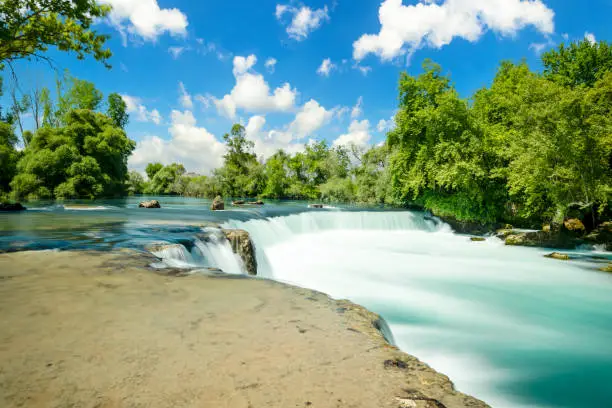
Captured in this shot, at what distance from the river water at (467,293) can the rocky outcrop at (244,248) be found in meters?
0.26

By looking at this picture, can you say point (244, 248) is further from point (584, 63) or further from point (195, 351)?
point (584, 63)

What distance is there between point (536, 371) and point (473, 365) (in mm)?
861

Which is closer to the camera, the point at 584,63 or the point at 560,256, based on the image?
the point at 560,256

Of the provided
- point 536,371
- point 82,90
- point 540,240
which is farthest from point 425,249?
point 82,90

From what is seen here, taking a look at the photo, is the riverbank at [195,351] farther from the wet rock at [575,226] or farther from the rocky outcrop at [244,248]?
the wet rock at [575,226]

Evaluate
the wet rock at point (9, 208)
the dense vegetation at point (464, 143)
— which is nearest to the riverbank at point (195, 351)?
the dense vegetation at point (464, 143)

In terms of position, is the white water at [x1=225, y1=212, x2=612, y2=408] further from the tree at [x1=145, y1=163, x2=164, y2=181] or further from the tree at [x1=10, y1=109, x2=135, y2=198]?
the tree at [x1=145, y1=163, x2=164, y2=181]

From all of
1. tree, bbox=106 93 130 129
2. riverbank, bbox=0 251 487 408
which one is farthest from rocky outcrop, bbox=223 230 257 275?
tree, bbox=106 93 130 129

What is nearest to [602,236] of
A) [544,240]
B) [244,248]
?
[544,240]

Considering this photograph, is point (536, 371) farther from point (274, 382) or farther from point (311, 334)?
point (274, 382)

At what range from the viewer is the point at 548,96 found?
14078 millimetres

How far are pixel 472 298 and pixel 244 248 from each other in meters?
6.02

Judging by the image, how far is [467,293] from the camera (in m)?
8.35

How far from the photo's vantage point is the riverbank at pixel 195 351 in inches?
83.8
